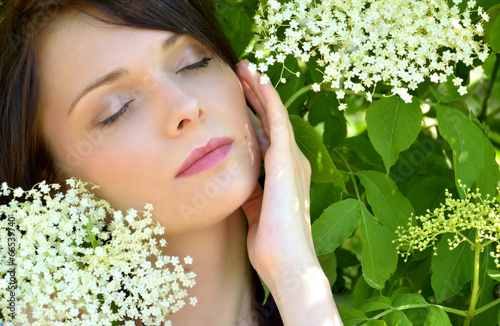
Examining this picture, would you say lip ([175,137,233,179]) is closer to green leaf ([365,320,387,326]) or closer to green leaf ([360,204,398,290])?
green leaf ([360,204,398,290])

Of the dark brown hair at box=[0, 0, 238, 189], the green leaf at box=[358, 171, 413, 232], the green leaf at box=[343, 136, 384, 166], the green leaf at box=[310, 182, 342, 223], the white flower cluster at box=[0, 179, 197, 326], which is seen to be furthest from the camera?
the green leaf at box=[343, 136, 384, 166]

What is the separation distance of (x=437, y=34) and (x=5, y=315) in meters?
1.17

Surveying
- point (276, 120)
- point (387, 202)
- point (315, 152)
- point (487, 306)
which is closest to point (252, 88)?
point (276, 120)

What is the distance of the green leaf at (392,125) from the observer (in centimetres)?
162

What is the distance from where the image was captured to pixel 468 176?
1.59 meters

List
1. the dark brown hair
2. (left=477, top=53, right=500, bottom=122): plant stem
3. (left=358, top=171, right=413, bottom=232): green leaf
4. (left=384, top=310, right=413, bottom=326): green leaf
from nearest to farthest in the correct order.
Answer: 1. (left=384, top=310, right=413, bottom=326): green leaf
2. the dark brown hair
3. (left=358, top=171, right=413, bottom=232): green leaf
4. (left=477, top=53, right=500, bottom=122): plant stem

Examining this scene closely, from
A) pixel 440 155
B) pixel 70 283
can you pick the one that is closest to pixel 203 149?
pixel 70 283

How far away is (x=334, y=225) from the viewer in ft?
5.49

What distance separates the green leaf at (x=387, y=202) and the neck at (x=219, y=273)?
1.31 feet

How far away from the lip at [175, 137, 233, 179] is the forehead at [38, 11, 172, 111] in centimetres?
27

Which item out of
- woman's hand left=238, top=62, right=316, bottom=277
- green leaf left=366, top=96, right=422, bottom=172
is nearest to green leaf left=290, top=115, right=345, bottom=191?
woman's hand left=238, top=62, right=316, bottom=277

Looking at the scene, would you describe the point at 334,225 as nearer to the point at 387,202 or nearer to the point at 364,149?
the point at 387,202

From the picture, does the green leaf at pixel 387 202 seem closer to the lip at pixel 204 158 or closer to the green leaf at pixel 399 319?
the green leaf at pixel 399 319

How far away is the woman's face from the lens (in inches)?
60.3
